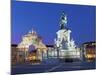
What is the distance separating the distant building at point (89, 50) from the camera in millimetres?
3545

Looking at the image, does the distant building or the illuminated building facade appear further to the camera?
the distant building

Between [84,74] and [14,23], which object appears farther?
[84,74]

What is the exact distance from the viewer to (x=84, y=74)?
11.5ft

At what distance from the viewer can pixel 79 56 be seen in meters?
3.52

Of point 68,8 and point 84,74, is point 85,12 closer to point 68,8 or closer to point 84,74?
point 68,8

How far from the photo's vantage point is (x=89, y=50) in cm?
357

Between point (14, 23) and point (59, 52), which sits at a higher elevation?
point (14, 23)

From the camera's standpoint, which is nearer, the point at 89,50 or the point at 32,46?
the point at 32,46

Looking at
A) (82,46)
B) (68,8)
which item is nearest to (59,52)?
(82,46)

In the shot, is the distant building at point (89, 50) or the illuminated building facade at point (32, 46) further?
the distant building at point (89, 50)

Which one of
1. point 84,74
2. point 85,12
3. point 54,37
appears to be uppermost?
point 85,12

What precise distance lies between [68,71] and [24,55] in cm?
65

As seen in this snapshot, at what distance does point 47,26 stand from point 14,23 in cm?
44

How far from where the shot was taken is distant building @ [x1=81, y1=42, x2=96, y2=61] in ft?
11.6
